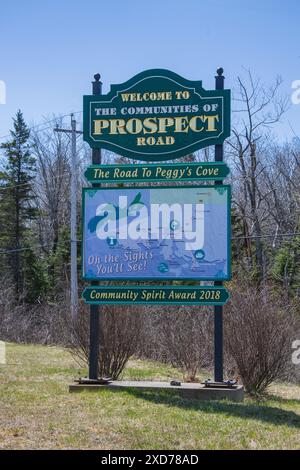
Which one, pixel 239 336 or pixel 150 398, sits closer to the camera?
pixel 150 398

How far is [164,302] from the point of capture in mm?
9555

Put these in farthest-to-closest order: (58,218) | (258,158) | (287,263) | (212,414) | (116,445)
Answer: (58,218)
(258,158)
(287,263)
(212,414)
(116,445)

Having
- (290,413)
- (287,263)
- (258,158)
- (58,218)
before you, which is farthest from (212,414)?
(58,218)

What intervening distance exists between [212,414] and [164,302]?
6.56ft

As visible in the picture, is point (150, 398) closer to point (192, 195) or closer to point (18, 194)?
point (192, 195)

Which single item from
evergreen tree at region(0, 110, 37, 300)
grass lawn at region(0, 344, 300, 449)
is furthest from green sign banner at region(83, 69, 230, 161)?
evergreen tree at region(0, 110, 37, 300)

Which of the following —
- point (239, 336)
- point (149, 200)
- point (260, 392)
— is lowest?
point (260, 392)

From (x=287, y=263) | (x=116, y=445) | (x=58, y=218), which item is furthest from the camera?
(x=58, y=218)

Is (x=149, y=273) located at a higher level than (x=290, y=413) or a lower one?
higher

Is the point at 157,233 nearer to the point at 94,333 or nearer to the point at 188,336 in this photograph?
the point at 94,333

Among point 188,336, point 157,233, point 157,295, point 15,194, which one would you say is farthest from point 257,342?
point 15,194

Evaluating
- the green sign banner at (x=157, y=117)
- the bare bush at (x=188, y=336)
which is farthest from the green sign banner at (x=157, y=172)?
the bare bush at (x=188, y=336)

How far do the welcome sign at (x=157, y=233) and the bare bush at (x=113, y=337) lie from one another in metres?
1.40

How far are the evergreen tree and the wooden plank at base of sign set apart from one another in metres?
32.8
